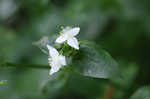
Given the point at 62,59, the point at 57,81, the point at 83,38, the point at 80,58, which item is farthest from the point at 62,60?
the point at 83,38

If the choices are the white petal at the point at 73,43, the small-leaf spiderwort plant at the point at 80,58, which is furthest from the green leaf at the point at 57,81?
the white petal at the point at 73,43

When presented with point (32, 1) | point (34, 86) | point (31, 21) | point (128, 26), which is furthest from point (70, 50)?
point (31, 21)

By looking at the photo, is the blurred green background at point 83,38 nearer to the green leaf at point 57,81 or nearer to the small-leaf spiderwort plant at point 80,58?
the green leaf at point 57,81

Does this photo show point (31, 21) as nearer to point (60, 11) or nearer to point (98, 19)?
point (60, 11)

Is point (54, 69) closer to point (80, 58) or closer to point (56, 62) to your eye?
point (56, 62)

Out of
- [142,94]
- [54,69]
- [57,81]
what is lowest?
[142,94]

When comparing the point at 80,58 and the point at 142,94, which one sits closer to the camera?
the point at 80,58
